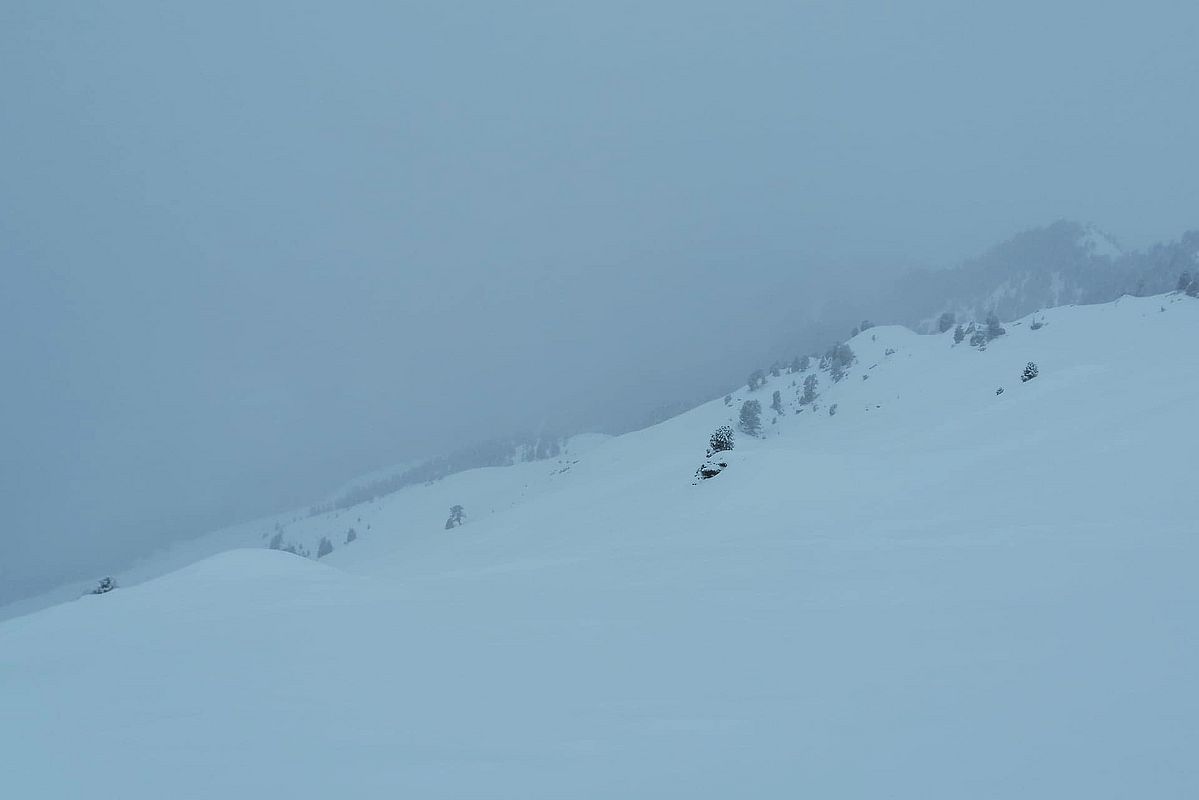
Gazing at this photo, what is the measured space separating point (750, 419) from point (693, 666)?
130 feet

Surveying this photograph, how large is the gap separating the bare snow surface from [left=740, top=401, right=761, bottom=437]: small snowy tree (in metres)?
30.4

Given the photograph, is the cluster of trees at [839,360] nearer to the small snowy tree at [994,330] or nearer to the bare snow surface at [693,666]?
the small snowy tree at [994,330]

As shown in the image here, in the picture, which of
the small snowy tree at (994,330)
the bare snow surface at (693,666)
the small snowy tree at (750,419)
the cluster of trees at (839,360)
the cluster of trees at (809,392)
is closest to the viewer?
the bare snow surface at (693,666)

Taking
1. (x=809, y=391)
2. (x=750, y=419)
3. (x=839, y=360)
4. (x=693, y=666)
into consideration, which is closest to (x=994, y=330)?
(x=839, y=360)

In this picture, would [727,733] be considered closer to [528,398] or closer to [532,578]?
[532,578]

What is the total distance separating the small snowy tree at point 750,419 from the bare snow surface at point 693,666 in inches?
1196

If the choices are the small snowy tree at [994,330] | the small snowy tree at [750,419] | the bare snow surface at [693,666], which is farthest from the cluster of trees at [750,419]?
the bare snow surface at [693,666]

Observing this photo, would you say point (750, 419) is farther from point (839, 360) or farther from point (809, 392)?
point (839, 360)

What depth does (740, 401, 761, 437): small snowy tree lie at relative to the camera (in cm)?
4303

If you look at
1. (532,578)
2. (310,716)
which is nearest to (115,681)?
(310,716)

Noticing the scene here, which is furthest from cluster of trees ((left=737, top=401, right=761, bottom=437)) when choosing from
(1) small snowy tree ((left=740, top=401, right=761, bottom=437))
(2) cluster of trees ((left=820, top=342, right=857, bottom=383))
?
(2) cluster of trees ((left=820, top=342, right=857, bottom=383))

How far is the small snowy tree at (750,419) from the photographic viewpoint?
43.0 meters

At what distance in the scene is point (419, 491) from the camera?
245 feet

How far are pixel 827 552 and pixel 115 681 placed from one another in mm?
9085
